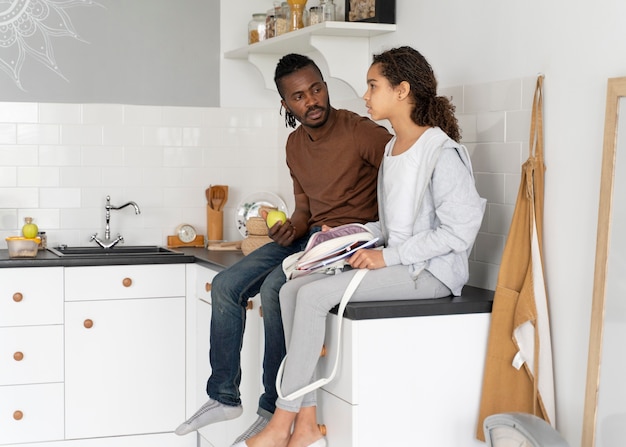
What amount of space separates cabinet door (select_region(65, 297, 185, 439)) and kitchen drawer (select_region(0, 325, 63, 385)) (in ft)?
0.14

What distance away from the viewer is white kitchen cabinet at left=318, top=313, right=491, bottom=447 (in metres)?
2.44

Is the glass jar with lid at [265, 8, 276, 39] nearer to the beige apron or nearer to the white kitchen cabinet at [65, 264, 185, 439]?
the white kitchen cabinet at [65, 264, 185, 439]

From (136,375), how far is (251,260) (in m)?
0.99

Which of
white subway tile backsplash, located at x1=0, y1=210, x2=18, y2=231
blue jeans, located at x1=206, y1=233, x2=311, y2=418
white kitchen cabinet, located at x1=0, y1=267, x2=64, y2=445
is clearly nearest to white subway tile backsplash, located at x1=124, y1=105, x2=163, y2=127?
white subway tile backsplash, located at x1=0, y1=210, x2=18, y2=231

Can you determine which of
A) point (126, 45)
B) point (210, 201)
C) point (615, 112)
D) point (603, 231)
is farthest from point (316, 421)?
point (126, 45)

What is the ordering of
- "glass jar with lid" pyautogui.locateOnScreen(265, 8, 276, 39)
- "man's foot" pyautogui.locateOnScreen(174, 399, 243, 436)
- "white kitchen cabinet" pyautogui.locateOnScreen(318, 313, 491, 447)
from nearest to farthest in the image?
"white kitchen cabinet" pyautogui.locateOnScreen(318, 313, 491, 447), "man's foot" pyautogui.locateOnScreen(174, 399, 243, 436), "glass jar with lid" pyautogui.locateOnScreen(265, 8, 276, 39)

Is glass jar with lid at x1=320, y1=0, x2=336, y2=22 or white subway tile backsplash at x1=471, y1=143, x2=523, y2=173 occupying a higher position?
glass jar with lid at x1=320, y1=0, x2=336, y2=22

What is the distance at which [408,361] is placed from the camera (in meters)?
2.49

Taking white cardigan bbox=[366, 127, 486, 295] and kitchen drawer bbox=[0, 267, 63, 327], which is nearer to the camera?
white cardigan bbox=[366, 127, 486, 295]

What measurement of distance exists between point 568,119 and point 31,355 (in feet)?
7.49

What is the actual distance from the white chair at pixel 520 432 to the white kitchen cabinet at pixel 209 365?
44.0 inches

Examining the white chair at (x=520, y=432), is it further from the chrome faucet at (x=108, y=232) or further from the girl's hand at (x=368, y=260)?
the chrome faucet at (x=108, y=232)

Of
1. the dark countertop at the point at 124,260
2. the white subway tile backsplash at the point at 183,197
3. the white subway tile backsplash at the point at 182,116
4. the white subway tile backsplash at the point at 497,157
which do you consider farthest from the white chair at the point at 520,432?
the white subway tile backsplash at the point at 182,116

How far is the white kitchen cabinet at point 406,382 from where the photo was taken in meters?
2.44
